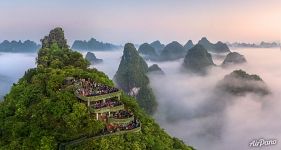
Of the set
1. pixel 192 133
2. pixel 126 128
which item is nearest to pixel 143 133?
pixel 126 128

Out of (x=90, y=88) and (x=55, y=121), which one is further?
(x=90, y=88)

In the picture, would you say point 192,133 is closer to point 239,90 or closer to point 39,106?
point 239,90

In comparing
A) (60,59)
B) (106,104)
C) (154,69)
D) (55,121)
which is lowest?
(55,121)

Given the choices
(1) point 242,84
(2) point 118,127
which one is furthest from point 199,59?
(2) point 118,127

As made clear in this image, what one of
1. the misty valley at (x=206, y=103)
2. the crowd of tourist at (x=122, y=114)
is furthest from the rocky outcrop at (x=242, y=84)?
the crowd of tourist at (x=122, y=114)

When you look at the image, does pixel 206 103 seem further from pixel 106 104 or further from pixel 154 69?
pixel 106 104

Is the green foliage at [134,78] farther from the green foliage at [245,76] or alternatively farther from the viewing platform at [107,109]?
the viewing platform at [107,109]

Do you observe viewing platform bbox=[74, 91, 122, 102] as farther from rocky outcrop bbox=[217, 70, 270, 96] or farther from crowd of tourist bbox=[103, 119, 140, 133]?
rocky outcrop bbox=[217, 70, 270, 96]
